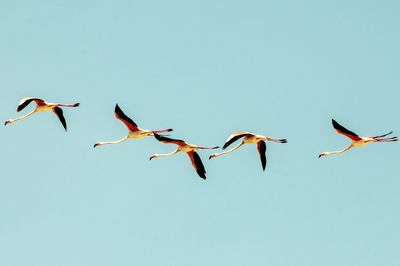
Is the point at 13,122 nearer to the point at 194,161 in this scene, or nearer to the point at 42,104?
the point at 42,104

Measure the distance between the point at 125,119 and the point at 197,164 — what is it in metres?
4.11

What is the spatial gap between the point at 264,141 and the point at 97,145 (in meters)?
8.04

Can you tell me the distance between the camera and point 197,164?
49.0 meters

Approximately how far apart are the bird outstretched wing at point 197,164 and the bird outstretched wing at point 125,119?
2.98m

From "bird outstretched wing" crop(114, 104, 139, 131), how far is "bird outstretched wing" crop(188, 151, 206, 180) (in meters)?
2.98

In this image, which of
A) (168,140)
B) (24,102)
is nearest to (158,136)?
(168,140)

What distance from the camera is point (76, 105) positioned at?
46.8 meters

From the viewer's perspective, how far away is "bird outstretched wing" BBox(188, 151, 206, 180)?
48.8m

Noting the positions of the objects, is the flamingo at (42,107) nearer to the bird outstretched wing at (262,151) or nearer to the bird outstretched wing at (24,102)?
the bird outstretched wing at (24,102)

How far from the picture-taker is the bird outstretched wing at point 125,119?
46.5m

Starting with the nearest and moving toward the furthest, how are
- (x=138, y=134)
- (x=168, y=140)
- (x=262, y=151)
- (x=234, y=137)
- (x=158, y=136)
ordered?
(x=234, y=137) → (x=158, y=136) → (x=168, y=140) → (x=138, y=134) → (x=262, y=151)

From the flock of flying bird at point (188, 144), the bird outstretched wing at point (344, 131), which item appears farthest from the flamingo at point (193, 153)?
the bird outstretched wing at point (344, 131)

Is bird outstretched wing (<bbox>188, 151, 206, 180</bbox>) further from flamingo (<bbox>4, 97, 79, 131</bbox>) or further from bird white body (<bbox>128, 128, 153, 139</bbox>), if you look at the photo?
flamingo (<bbox>4, 97, 79, 131</bbox>)

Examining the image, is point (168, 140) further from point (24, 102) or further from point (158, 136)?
point (24, 102)
